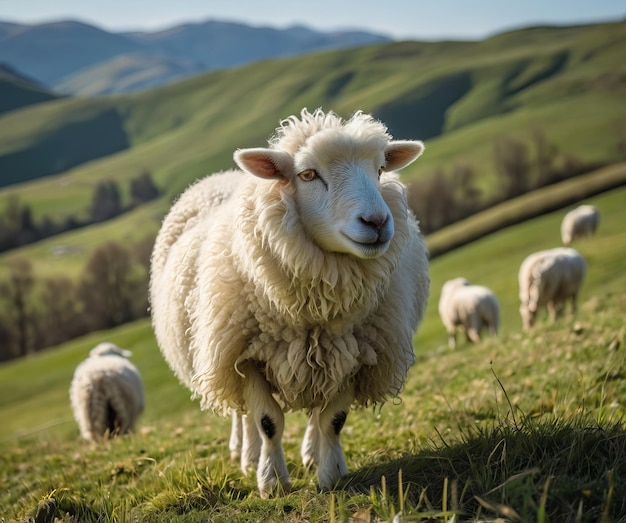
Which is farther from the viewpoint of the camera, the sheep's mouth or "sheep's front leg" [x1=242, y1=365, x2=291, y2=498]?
"sheep's front leg" [x1=242, y1=365, x2=291, y2=498]

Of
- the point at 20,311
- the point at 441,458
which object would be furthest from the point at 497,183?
the point at 441,458

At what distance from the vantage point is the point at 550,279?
18359mm

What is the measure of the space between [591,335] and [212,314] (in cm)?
552

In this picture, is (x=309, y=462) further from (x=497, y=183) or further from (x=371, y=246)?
(x=497, y=183)

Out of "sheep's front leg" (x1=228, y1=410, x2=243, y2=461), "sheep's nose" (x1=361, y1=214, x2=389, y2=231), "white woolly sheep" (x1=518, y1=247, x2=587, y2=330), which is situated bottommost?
"white woolly sheep" (x1=518, y1=247, x2=587, y2=330)

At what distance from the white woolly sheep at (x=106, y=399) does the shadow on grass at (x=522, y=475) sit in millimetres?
6789

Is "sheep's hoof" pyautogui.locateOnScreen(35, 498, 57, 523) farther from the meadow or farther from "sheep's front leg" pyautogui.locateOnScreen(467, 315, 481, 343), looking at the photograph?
"sheep's front leg" pyautogui.locateOnScreen(467, 315, 481, 343)

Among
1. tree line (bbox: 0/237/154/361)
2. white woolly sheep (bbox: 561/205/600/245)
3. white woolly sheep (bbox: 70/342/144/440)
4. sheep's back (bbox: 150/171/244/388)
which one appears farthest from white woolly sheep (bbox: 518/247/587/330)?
tree line (bbox: 0/237/154/361)

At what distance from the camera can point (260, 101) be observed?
18088 cm

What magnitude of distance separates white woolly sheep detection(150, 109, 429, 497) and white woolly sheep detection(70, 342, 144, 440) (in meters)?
5.62

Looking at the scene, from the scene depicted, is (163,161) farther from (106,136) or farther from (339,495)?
(339,495)

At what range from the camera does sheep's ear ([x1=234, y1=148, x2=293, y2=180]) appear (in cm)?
497

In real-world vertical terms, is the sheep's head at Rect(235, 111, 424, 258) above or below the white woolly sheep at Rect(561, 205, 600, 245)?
above

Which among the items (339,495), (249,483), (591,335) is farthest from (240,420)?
(591,335)
